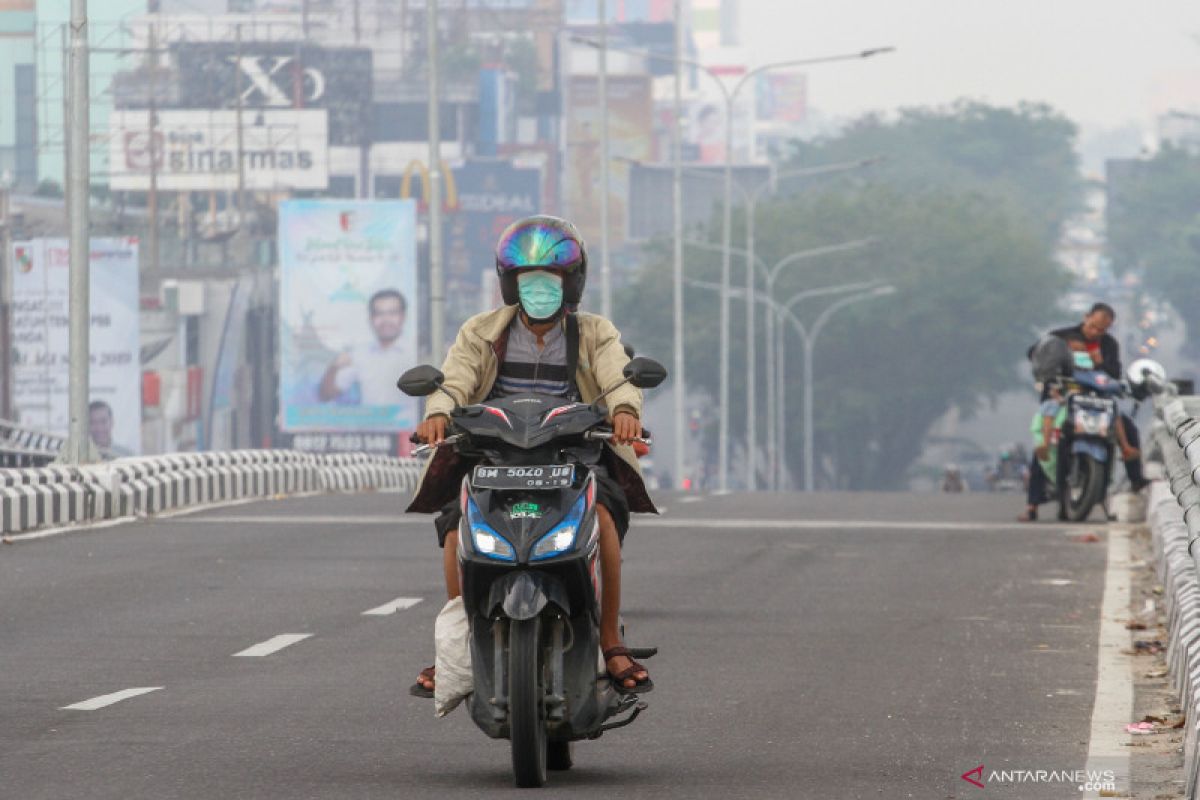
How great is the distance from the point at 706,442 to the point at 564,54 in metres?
55.2

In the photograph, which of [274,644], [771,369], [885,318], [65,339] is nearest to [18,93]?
[771,369]

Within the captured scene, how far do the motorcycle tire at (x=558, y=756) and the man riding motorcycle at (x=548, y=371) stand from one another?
314 mm

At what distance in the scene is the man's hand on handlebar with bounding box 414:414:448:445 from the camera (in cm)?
830

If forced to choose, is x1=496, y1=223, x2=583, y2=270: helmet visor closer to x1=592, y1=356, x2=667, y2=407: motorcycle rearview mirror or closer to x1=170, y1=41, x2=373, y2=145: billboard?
x1=592, y1=356, x2=667, y2=407: motorcycle rearview mirror

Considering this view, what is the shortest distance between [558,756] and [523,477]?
1.05m

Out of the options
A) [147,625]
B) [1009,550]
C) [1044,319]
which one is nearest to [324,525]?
[1009,550]

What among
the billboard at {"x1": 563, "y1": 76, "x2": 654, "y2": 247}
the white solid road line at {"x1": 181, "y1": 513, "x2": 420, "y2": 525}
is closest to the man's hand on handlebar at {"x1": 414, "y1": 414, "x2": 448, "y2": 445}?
the white solid road line at {"x1": 181, "y1": 513, "x2": 420, "y2": 525}

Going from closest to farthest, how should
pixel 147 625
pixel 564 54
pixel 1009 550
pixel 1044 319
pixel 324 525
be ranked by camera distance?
pixel 147 625, pixel 1009 550, pixel 324 525, pixel 1044 319, pixel 564 54

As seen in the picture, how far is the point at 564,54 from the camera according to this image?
479ft

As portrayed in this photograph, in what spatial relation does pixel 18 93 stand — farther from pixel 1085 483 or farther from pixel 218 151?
pixel 1085 483

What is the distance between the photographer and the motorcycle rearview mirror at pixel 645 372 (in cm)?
830

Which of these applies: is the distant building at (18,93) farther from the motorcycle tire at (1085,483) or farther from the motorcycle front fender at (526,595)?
the motorcycle front fender at (526,595)

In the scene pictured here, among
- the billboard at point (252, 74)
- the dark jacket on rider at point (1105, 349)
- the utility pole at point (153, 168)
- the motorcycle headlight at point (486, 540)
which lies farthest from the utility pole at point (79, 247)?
the billboard at point (252, 74)

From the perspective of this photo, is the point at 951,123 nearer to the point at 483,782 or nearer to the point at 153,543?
the point at 153,543
